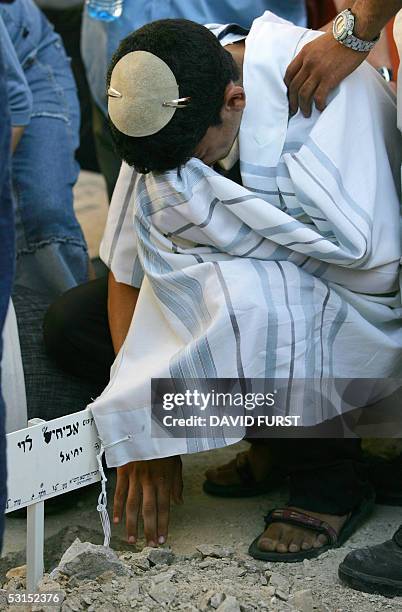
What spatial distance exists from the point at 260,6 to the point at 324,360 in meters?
1.09

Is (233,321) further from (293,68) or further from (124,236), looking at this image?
(293,68)

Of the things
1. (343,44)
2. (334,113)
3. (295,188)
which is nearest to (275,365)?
(295,188)

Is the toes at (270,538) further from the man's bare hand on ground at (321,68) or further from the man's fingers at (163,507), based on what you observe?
the man's bare hand on ground at (321,68)

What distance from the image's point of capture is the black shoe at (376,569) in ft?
6.86

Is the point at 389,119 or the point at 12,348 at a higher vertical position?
the point at 389,119

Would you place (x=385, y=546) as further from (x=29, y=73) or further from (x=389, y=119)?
(x=29, y=73)

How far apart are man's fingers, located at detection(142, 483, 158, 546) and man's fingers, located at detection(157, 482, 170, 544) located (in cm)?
1

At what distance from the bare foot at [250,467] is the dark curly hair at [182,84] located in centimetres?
81

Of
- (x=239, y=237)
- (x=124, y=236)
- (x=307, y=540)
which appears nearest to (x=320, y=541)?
(x=307, y=540)

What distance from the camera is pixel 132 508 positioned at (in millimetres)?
2168

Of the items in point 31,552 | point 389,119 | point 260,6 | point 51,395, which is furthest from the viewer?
point 260,6

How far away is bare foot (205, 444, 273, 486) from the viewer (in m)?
2.59

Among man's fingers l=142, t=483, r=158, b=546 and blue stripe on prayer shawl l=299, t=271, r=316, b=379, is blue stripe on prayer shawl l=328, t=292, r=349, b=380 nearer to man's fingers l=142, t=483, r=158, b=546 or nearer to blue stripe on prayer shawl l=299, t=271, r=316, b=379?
blue stripe on prayer shawl l=299, t=271, r=316, b=379

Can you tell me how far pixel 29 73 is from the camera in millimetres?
3299
